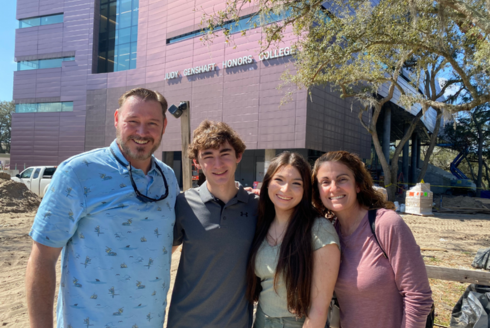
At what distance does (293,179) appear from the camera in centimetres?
201

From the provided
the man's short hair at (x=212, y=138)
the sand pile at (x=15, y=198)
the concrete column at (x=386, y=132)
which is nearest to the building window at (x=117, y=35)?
the sand pile at (x=15, y=198)

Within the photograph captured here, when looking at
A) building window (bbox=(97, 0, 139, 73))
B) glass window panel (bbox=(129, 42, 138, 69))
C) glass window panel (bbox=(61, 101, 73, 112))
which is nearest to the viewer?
glass window panel (bbox=(129, 42, 138, 69))

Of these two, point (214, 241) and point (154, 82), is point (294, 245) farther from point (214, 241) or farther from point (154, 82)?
point (154, 82)

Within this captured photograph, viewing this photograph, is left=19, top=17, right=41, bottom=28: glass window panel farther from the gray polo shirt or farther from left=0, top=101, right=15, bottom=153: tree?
the gray polo shirt

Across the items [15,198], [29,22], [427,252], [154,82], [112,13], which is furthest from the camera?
[29,22]

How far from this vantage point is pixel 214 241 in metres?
2.02

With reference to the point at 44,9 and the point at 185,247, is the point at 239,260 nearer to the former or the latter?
the point at 185,247

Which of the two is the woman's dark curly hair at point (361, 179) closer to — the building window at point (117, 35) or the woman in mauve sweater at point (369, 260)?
the woman in mauve sweater at point (369, 260)

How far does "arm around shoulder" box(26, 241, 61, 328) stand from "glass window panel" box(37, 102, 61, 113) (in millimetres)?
39374

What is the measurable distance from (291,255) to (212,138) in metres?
0.99

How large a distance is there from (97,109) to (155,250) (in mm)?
34832

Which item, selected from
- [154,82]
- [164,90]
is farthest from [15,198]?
[154,82]

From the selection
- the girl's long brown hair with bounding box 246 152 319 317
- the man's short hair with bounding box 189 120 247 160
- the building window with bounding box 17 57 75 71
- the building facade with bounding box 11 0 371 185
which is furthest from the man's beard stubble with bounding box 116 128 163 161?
the building window with bounding box 17 57 75 71

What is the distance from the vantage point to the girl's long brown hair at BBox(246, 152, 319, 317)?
179cm
